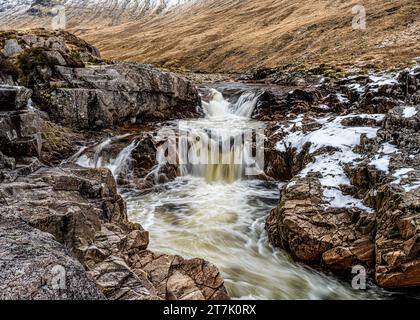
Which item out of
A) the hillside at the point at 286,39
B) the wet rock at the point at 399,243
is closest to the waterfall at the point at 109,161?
the wet rock at the point at 399,243

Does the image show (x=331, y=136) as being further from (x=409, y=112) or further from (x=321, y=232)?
(x=321, y=232)

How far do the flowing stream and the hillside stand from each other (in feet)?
50.7

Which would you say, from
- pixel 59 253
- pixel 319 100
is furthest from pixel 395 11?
pixel 59 253

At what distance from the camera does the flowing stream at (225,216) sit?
371 inches

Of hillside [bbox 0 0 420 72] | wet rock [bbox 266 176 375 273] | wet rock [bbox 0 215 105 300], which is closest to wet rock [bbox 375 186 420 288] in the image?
wet rock [bbox 266 176 375 273]

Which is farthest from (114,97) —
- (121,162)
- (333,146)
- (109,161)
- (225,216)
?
(333,146)

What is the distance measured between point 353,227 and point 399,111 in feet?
19.7

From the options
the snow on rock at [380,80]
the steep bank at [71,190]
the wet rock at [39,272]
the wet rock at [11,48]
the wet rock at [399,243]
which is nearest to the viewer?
the wet rock at [39,272]

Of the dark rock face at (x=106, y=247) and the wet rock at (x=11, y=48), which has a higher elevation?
the wet rock at (x=11, y=48)

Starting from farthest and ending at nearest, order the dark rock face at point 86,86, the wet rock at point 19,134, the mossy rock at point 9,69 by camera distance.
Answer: the dark rock face at point 86,86 → the mossy rock at point 9,69 → the wet rock at point 19,134

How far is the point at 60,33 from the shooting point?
25.5 m

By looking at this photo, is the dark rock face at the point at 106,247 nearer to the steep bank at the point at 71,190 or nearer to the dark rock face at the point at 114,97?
the steep bank at the point at 71,190

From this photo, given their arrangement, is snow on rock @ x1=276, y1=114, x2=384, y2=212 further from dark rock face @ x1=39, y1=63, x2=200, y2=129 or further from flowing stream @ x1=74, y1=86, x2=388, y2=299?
dark rock face @ x1=39, y1=63, x2=200, y2=129

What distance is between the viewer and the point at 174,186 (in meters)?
16.6
